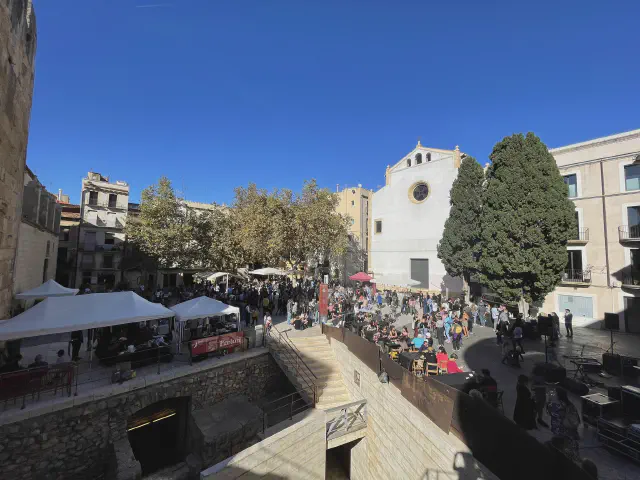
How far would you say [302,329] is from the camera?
15383 mm

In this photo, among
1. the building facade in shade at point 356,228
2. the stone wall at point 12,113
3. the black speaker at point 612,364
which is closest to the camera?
the stone wall at point 12,113

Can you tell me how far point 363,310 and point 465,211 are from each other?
11.8 metres

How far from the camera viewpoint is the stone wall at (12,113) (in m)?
8.20

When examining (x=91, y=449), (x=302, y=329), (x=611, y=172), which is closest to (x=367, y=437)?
(x=302, y=329)

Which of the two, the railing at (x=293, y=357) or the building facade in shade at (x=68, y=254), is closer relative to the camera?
the railing at (x=293, y=357)

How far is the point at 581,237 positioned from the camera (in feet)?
60.9

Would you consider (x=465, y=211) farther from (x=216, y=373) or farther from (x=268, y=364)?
(x=216, y=373)

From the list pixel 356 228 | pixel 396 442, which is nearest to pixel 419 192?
pixel 356 228

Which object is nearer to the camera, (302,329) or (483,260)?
(302,329)

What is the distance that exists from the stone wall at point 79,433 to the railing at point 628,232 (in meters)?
22.2

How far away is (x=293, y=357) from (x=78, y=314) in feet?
25.0

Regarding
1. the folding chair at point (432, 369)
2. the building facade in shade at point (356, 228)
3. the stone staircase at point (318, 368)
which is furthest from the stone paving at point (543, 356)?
the building facade in shade at point (356, 228)

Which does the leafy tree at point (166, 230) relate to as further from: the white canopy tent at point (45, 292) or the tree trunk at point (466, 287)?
the tree trunk at point (466, 287)

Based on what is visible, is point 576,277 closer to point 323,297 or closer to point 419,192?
point 419,192
